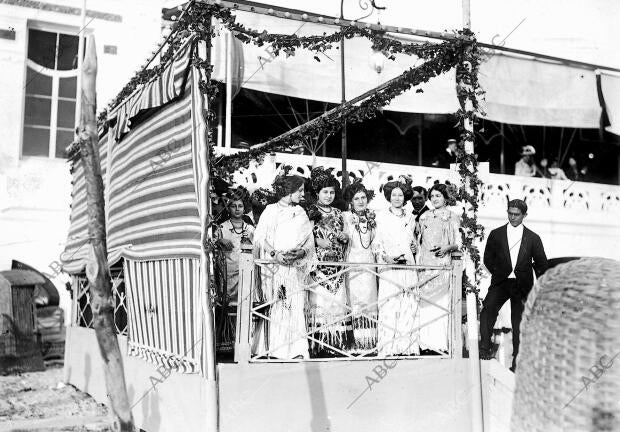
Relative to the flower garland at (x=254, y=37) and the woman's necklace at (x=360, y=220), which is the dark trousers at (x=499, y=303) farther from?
the flower garland at (x=254, y=37)

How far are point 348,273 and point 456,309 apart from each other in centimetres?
125

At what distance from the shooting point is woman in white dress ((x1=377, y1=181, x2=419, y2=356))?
21.5 ft

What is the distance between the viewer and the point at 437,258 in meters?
6.95

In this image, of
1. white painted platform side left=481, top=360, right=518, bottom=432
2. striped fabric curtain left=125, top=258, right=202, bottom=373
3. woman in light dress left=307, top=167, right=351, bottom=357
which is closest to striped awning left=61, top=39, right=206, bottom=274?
striped fabric curtain left=125, top=258, right=202, bottom=373

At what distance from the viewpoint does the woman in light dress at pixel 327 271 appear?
6.24m

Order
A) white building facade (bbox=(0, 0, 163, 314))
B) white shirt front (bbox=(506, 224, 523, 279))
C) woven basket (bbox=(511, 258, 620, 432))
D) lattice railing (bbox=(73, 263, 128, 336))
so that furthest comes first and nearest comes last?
white building facade (bbox=(0, 0, 163, 314)), lattice railing (bbox=(73, 263, 128, 336)), white shirt front (bbox=(506, 224, 523, 279)), woven basket (bbox=(511, 258, 620, 432))

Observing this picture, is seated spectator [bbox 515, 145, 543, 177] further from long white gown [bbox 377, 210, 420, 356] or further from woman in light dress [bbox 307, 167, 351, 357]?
woman in light dress [bbox 307, 167, 351, 357]

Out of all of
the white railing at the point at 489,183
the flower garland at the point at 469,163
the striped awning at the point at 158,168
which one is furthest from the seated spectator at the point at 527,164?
the striped awning at the point at 158,168

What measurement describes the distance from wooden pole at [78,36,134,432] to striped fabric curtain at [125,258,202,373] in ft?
7.90

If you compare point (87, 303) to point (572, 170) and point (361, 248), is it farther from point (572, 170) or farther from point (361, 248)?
point (572, 170)

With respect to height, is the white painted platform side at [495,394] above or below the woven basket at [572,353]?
below

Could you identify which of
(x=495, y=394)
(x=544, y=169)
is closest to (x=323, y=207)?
(x=495, y=394)

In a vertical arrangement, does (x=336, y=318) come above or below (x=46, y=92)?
below

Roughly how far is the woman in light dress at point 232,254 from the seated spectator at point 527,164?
27.6ft
